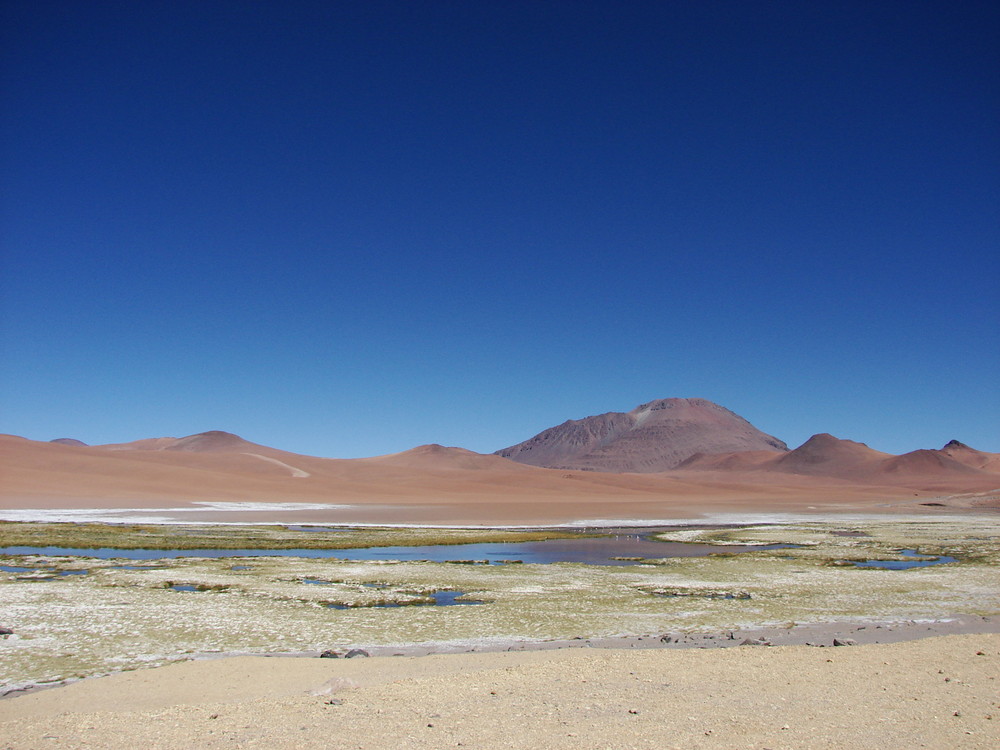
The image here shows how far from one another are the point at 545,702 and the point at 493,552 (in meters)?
25.7

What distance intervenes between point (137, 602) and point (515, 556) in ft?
59.1

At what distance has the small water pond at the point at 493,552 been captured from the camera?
102ft

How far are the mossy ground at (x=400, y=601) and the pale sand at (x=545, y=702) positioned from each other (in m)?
2.42

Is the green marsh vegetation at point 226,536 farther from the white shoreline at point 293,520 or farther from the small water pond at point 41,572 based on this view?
the small water pond at point 41,572

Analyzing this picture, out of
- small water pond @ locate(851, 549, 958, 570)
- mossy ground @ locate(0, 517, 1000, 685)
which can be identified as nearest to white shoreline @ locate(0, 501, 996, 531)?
small water pond @ locate(851, 549, 958, 570)

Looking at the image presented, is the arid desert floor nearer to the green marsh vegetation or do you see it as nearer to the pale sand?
the pale sand

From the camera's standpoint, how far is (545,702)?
31.9 ft

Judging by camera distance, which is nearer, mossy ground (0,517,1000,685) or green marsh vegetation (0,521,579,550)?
mossy ground (0,517,1000,685)

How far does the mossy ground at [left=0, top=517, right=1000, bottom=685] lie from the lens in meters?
14.6

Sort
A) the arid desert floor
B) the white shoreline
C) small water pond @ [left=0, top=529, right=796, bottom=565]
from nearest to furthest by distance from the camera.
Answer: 1. the arid desert floor
2. small water pond @ [left=0, top=529, right=796, bottom=565]
3. the white shoreline

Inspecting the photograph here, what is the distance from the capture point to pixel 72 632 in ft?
49.1

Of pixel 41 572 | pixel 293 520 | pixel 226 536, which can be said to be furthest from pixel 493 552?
pixel 293 520

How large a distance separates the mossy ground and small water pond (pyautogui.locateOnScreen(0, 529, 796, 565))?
2.60 meters

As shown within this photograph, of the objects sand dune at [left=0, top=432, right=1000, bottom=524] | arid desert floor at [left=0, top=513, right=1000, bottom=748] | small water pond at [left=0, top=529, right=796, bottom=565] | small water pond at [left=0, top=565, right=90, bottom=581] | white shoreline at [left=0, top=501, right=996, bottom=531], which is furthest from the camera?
sand dune at [left=0, top=432, right=1000, bottom=524]
